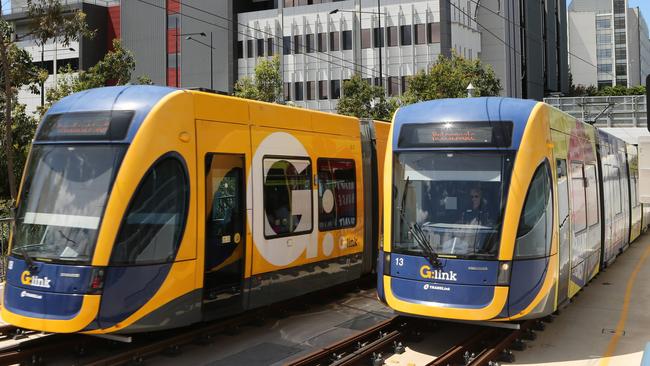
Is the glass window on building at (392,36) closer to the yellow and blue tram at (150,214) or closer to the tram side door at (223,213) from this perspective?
the yellow and blue tram at (150,214)

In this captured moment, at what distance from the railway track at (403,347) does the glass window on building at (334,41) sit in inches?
1740

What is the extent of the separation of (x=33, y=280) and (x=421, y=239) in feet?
15.5

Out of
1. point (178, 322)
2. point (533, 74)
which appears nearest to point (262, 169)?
point (178, 322)

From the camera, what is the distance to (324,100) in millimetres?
52188

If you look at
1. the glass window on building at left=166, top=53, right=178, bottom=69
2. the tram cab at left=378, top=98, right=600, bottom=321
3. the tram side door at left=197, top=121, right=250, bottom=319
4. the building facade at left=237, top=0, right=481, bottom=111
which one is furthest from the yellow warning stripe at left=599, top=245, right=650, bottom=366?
the glass window on building at left=166, top=53, right=178, bottom=69

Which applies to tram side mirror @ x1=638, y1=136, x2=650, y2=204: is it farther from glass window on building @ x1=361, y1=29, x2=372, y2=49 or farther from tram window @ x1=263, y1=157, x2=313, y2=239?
glass window on building @ x1=361, y1=29, x2=372, y2=49

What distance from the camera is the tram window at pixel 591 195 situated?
10281mm

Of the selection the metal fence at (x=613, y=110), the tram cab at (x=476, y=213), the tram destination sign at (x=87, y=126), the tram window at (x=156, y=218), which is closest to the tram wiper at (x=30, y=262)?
the tram window at (x=156, y=218)

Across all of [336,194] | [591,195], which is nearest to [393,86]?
[591,195]

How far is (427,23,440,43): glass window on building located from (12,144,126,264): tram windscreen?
43.7 metres

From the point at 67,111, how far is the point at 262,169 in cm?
272

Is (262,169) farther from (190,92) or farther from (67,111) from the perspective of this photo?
(67,111)

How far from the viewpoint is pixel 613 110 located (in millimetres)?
39719

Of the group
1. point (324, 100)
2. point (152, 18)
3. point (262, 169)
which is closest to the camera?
point (262, 169)
